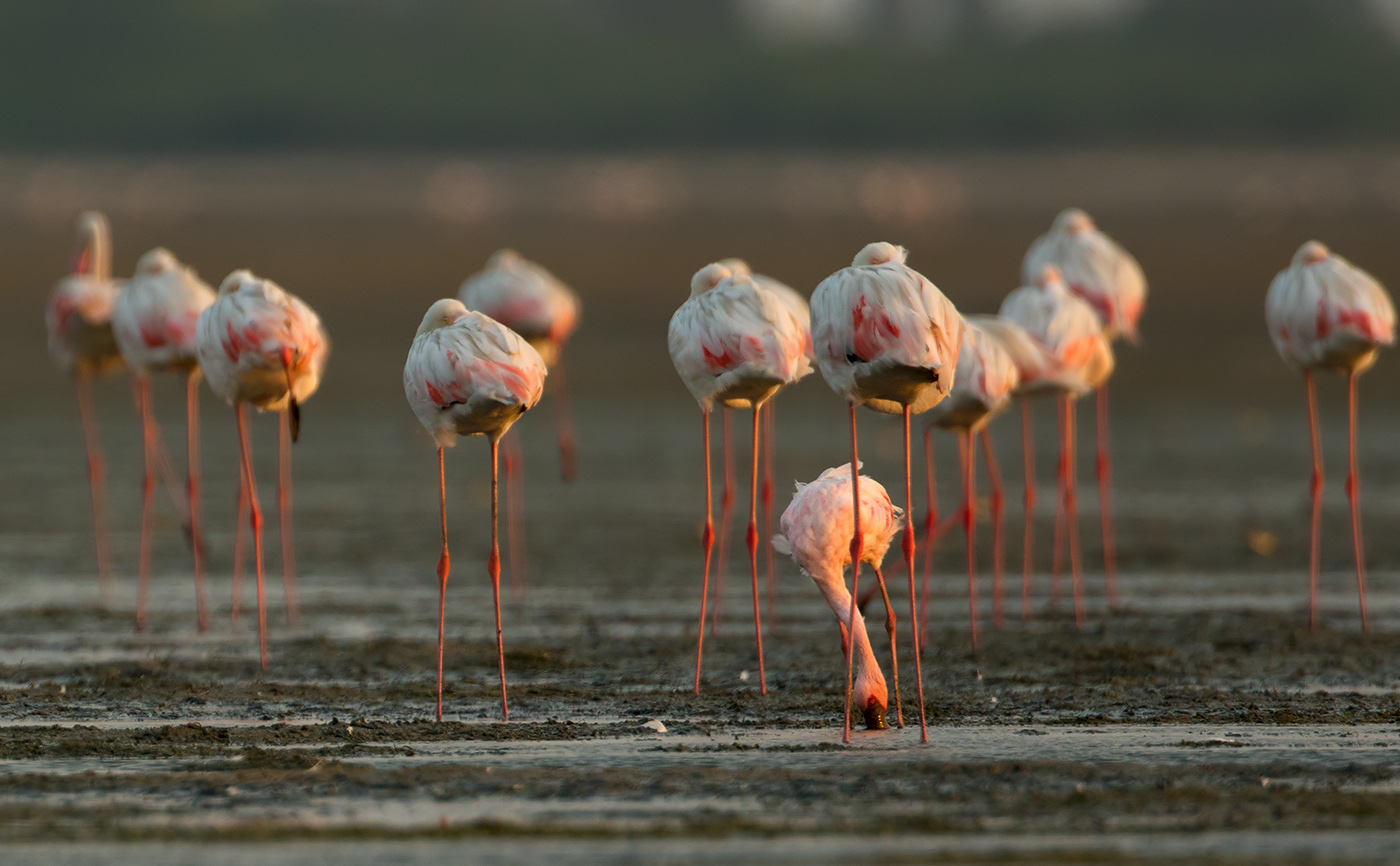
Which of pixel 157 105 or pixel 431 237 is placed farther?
pixel 157 105

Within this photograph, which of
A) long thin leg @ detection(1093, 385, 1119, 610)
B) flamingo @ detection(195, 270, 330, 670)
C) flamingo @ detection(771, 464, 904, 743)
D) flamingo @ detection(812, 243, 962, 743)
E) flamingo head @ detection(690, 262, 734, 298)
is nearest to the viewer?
flamingo @ detection(812, 243, 962, 743)

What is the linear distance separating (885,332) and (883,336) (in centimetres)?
2

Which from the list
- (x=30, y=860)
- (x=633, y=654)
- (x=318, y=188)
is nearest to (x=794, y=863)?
(x=30, y=860)

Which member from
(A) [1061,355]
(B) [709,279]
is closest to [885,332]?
(B) [709,279]

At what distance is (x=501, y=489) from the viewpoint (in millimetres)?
15211

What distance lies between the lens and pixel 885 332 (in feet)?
22.4

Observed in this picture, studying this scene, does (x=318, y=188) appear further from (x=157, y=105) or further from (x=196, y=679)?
(x=196, y=679)

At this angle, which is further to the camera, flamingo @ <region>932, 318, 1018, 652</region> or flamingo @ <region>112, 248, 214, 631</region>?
flamingo @ <region>112, 248, 214, 631</region>

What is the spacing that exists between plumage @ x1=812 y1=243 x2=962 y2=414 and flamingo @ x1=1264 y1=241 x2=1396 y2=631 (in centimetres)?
286

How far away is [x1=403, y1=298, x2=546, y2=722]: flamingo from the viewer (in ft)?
24.0

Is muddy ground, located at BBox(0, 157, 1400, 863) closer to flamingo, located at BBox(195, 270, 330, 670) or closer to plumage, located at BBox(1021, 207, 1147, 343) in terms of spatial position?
flamingo, located at BBox(195, 270, 330, 670)

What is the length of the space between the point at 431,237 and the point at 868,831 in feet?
101

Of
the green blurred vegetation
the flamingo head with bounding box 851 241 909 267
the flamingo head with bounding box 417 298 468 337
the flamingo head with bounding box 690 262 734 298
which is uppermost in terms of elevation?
the green blurred vegetation

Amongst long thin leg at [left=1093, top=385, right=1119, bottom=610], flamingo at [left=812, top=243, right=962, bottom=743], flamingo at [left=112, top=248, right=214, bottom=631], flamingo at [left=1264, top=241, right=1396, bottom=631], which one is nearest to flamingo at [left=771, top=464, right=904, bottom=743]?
flamingo at [left=812, top=243, right=962, bottom=743]
